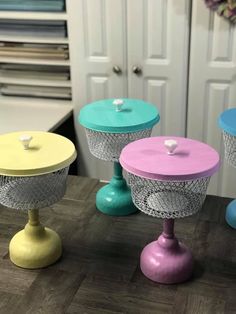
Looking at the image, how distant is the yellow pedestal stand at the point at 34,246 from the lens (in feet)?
4.52

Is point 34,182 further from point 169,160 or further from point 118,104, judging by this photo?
point 118,104

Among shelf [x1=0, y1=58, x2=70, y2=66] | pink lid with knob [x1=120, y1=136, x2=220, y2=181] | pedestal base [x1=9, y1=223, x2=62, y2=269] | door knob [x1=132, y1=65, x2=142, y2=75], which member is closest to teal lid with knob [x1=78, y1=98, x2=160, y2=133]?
pink lid with knob [x1=120, y1=136, x2=220, y2=181]

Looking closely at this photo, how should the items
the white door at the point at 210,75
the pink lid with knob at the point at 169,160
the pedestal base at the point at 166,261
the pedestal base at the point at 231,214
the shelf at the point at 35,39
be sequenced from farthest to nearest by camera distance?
the shelf at the point at 35,39, the white door at the point at 210,75, the pedestal base at the point at 231,214, the pedestal base at the point at 166,261, the pink lid with knob at the point at 169,160

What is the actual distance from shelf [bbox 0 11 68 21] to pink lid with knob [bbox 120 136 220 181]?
1095 mm

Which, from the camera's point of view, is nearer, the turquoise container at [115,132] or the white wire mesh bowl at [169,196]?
the white wire mesh bowl at [169,196]

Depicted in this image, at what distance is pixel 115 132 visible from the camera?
1469 mm

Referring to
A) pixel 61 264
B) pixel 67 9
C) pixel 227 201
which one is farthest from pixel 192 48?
pixel 61 264

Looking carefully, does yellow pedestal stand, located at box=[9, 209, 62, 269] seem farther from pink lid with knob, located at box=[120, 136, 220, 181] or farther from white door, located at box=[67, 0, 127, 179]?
white door, located at box=[67, 0, 127, 179]

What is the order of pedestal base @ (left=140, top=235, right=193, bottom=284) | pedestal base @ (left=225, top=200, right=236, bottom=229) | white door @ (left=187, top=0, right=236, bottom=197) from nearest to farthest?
pedestal base @ (left=140, top=235, right=193, bottom=284) → pedestal base @ (left=225, top=200, right=236, bottom=229) → white door @ (left=187, top=0, right=236, bottom=197)

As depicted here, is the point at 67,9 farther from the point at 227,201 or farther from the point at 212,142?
the point at 227,201

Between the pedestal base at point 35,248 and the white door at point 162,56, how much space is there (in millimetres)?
992

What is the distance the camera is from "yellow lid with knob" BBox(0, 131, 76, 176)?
1.23 m

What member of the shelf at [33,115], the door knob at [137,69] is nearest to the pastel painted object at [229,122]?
the door knob at [137,69]

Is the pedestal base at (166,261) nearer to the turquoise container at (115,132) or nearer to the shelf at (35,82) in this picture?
the turquoise container at (115,132)
